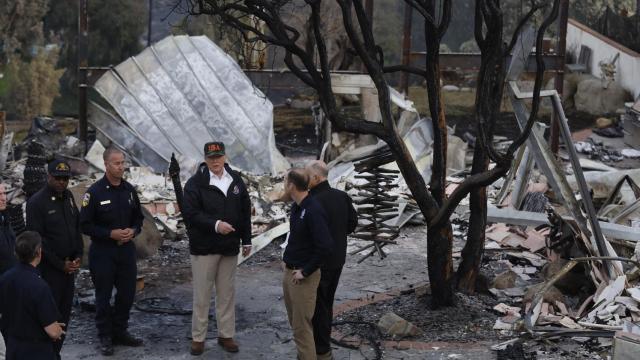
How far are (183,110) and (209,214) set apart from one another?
9.09 m

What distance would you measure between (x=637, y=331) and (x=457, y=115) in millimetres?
18254

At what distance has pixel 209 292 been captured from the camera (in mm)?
8102

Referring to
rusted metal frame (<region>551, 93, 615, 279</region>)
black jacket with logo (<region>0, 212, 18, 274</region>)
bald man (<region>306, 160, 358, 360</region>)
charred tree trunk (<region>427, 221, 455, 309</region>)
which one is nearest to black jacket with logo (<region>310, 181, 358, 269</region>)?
bald man (<region>306, 160, 358, 360</region>)

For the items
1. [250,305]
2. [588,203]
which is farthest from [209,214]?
[588,203]

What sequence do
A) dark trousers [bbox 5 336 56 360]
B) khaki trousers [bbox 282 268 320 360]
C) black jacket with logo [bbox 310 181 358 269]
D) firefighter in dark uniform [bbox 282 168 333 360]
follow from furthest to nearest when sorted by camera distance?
1. black jacket with logo [bbox 310 181 358 269]
2. khaki trousers [bbox 282 268 320 360]
3. firefighter in dark uniform [bbox 282 168 333 360]
4. dark trousers [bbox 5 336 56 360]

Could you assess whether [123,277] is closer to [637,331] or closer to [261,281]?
[261,281]

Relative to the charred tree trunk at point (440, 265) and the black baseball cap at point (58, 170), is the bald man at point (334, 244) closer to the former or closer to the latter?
the charred tree trunk at point (440, 265)

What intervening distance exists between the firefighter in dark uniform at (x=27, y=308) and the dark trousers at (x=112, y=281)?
187 cm

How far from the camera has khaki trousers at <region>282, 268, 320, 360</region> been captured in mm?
7148

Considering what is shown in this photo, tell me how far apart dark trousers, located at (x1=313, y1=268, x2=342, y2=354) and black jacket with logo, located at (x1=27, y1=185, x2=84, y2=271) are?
2.04 m

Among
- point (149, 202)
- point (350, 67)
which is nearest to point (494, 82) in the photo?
point (149, 202)

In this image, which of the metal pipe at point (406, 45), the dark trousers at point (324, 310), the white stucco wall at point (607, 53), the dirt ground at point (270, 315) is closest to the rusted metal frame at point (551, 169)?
the dirt ground at point (270, 315)

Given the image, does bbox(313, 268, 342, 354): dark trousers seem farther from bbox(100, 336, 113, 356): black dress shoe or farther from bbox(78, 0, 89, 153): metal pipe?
bbox(78, 0, 89, 153): metal pipe

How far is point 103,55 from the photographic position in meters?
36.2
